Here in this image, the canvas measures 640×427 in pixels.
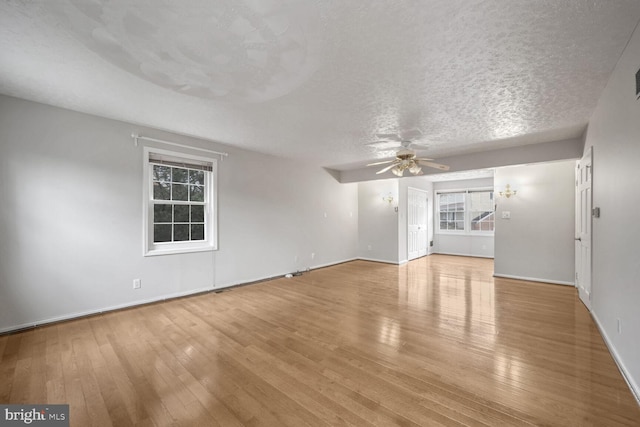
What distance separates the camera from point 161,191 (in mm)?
3895

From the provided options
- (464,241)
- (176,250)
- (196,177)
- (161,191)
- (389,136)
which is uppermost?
(389,136)

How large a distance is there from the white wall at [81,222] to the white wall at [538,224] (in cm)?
550

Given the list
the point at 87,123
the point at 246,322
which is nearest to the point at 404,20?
the point at 246,322

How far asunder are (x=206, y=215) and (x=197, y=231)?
313 mm

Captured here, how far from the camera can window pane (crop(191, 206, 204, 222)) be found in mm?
4266

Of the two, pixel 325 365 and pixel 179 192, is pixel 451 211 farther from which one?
pixel 179 192

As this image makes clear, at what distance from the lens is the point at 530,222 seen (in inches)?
200

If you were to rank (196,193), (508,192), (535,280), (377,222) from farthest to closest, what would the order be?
1. (377,222)
2. (508,192)
3. (535,280)
4. (196,193)

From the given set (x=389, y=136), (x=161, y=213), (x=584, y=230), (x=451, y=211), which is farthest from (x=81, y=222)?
(x=451, y=211)

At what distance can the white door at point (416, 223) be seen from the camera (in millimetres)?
7363

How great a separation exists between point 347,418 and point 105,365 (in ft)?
7.04

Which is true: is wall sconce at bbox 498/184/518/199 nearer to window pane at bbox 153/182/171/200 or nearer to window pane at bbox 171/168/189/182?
window pane at bbox 171/168/189/182

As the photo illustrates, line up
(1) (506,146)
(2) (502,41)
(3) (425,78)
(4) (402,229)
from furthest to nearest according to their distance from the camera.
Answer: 1. (4) (402,229)
2. (1) (506,146)
3. (3) (425,78)
4. (2) (502,41)

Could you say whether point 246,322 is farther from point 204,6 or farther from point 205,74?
point 204,6
